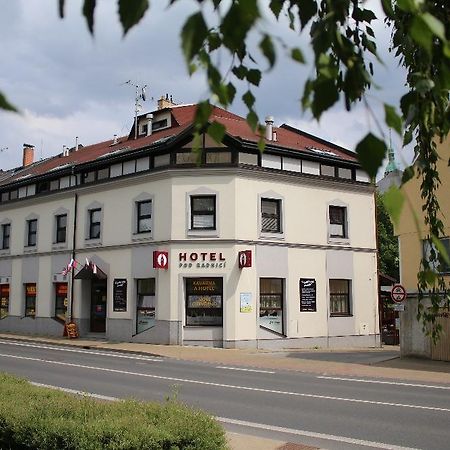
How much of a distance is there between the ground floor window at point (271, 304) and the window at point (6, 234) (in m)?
17.7

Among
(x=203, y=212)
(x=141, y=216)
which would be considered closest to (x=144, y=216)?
(x=141, y=216)

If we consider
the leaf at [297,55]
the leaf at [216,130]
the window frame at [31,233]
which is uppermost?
the window frame at [31,233]

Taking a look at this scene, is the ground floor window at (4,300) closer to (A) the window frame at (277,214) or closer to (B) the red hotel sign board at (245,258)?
(B) the red hotel sign board at (245,258)

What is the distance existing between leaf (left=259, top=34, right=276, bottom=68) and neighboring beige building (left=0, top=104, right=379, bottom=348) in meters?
21.2

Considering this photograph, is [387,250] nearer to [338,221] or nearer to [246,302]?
[338,221]

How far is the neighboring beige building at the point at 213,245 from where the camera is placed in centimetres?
2523

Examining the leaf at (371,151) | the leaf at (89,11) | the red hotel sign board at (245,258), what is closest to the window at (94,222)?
the red hotel sign board at (245,258)

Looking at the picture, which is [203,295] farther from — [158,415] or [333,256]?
[158,415]

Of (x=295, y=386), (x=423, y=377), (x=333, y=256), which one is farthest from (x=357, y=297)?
(x=295, y=386)

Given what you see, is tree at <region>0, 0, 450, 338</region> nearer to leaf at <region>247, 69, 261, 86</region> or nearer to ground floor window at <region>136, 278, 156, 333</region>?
leaf at <region>247, 69, 261, 86</region>

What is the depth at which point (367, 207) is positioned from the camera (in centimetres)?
2970

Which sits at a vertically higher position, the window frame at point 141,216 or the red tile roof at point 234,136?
the red tile roof at point 234,136

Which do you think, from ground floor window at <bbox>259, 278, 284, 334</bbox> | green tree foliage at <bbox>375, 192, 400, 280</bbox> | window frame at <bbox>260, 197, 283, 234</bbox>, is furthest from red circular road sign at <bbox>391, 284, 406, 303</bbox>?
green tree foliage at <bbox>375, 192, 400, 280</bbox>

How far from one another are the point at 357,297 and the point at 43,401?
23.4 metres
